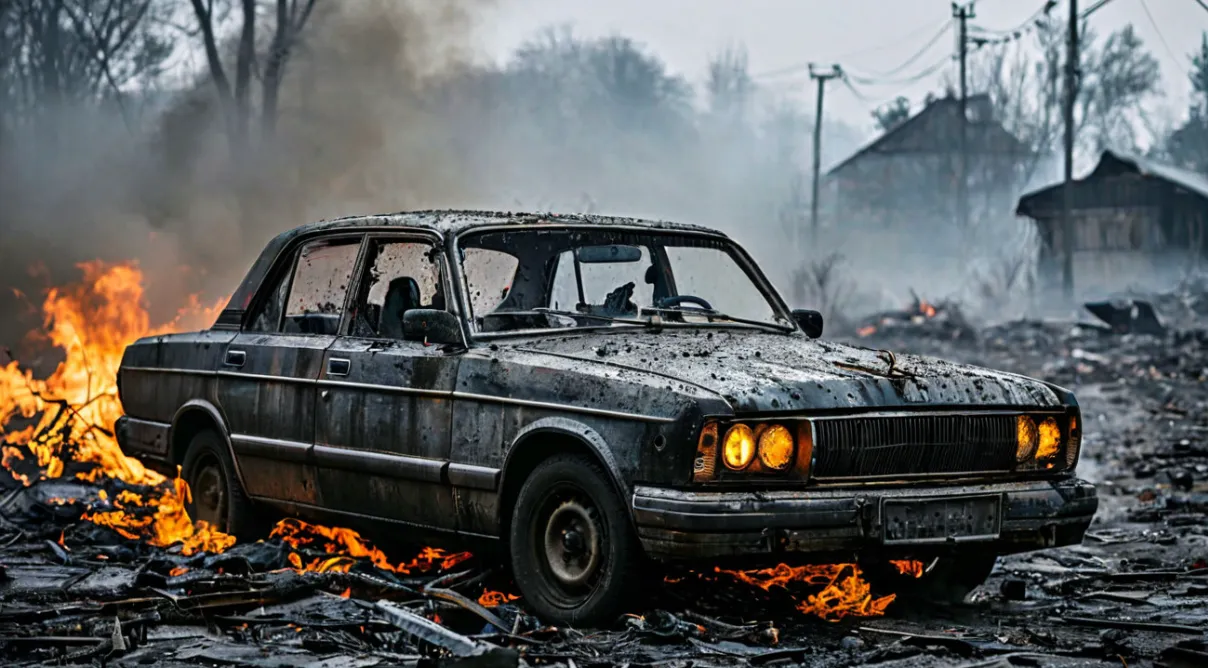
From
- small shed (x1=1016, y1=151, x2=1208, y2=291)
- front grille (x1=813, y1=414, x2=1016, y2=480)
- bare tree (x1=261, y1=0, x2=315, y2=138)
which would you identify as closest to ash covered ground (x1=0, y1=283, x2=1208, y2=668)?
front grille (x1=813, y1=414, x2=1016, y2=480)

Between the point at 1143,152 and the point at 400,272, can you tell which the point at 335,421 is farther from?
the point at 1143,152

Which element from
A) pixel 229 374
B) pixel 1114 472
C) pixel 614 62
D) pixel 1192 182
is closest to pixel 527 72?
pixel 614 62

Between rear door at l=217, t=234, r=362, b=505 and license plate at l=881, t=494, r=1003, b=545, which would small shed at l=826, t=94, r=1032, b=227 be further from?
license plate at l=881, t=494, r=1003, b=545

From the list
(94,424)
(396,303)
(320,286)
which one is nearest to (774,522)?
(396,303)

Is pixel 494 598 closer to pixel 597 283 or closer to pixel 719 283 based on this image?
pixel 597 283

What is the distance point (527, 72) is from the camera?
166 ft

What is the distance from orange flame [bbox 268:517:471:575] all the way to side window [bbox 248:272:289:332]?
3.23 ft

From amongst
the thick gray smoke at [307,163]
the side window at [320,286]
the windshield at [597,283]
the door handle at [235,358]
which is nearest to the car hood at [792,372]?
the windshield at [597,283]

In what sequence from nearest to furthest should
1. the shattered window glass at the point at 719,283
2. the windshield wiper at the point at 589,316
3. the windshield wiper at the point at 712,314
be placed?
the windshield wiper at the point at 589,316, the windshield wiper at the point at 712,314, the shattered window glass at the point at 719,283

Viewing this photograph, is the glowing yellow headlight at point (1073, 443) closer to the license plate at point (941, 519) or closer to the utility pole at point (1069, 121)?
the license plate at point (941, 519)

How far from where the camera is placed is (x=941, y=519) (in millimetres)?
5227

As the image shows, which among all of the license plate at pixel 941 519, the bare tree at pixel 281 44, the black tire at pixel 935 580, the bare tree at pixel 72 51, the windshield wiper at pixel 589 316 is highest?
the bare tree at pixel 72 51

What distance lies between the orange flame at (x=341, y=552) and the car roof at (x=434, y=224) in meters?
1.11

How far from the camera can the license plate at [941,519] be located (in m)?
→ 5.12
